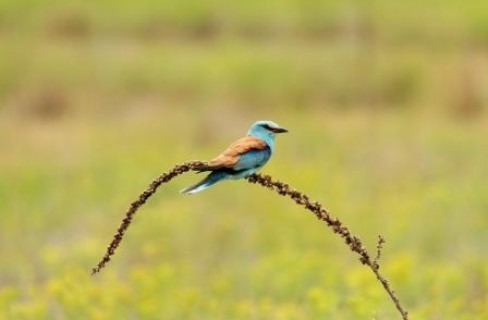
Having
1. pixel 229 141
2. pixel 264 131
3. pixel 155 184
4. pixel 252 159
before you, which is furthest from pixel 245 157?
pixel 229 141

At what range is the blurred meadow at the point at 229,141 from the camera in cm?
870

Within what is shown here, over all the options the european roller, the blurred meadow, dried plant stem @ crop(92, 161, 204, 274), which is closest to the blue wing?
the european roller

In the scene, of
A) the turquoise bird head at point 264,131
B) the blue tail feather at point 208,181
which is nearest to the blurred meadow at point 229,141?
the turquoise bird head at point 264,131

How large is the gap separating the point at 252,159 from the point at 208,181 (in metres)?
0.18

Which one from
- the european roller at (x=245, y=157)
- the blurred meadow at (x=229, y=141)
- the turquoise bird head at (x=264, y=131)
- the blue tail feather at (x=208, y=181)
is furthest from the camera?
the blurred meadow at (x=229, y=141)

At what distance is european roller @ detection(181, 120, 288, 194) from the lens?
14.8 feet

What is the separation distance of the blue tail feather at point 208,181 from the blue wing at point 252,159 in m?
0.05

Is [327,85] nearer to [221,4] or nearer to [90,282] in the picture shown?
[221,4]

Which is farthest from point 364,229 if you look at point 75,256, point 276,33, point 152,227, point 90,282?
point 276,33

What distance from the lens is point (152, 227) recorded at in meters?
11.3

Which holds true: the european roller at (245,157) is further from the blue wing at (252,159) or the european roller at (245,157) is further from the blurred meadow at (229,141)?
the blurred meadow at (229,141)

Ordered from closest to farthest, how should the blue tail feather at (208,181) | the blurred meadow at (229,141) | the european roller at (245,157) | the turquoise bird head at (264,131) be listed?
the blue tail feather at (208,181) → the european roller at (245,157) → the turquoise bird head at (264,131) → the blurred meadow at (229,141)

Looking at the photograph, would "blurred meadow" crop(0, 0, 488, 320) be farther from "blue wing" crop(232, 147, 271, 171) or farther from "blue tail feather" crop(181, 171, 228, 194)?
"blue tail feather" crop(181, 171, 228, 194)

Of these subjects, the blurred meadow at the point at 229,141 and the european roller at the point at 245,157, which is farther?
the blurred meadow at the point at 229,141
